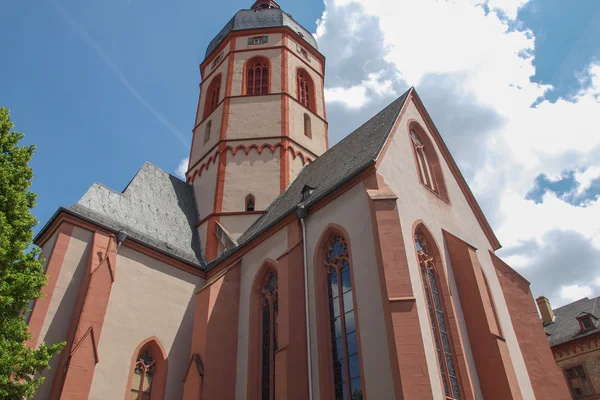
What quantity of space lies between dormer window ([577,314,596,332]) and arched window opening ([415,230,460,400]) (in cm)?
1421

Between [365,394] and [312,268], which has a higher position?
[312,268]

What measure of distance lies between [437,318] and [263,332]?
14.7ft

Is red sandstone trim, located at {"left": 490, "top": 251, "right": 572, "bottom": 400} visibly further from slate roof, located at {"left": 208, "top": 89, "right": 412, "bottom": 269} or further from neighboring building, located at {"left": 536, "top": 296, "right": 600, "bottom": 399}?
neighboring building, located at {"left": 536, "top": 296, "right": 600, "bottom": 399}

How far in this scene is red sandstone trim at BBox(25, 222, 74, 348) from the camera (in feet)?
36.2

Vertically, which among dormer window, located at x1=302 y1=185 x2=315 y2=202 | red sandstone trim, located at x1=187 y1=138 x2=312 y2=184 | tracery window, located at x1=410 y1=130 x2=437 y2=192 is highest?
red sandstone trim, located at x1=187 y1=138 x2=312 y2=184

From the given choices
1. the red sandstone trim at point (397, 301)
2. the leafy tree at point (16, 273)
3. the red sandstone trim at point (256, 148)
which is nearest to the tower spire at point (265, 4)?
the red sandstone trim at point (256, 148)

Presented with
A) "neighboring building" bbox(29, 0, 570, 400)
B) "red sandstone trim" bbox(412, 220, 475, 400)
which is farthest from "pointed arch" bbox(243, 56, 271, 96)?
"red sandstone trim" bbox(412, 220, 475, 400)

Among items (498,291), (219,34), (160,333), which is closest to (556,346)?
(498,291)

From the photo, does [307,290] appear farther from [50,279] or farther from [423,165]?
[50,279]

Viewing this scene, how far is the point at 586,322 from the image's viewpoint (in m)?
22.2

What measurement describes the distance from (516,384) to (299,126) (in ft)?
43.0

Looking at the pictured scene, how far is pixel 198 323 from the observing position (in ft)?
42.2

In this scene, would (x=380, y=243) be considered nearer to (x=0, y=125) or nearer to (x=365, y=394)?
(x=365, y=394)

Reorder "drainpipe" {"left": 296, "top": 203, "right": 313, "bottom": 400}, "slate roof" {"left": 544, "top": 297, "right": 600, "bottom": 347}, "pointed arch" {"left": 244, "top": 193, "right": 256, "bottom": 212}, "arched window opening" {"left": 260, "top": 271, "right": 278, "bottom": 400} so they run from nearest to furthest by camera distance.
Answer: "drainpipe" {"left": 296, "top": 203, "right": 313, "bottom": 400}
"arched window opening" {"left": 260, "top": 271, "right": 278, "bottom": 400}
"pointed arch" {"left": 244, "top": 193, "right": 256, "bottom": 212}
"slate roof" {"left": 544, "top": 297, "right": 600, "bottom": 347}
